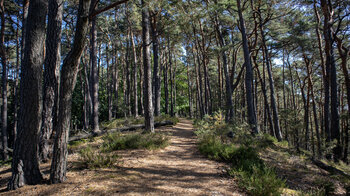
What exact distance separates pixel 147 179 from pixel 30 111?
2.77m

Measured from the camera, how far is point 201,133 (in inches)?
295

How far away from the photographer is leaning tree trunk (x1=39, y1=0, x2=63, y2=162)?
15.9 feet

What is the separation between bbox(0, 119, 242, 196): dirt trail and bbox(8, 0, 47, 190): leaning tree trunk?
0.28 metres

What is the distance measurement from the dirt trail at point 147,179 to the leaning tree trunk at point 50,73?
804 mm

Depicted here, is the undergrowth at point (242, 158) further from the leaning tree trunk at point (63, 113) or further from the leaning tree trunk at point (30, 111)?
the leaning tree trunk at point (30, 111)

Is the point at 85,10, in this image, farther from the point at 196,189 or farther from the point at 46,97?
the point at 196,189

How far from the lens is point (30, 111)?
3400 millimetres

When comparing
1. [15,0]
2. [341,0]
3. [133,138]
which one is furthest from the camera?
[15,0]

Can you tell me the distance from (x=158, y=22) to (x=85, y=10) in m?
11.7

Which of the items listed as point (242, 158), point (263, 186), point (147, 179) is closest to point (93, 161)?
point (147, 179)

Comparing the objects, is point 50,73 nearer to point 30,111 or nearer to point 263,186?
point 30,111

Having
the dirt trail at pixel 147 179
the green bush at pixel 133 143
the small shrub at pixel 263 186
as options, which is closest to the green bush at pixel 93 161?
the dirt trail at pixel 147 179

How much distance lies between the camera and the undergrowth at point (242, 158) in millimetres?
3359

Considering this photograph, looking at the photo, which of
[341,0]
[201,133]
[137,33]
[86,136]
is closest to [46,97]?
[86,136]
